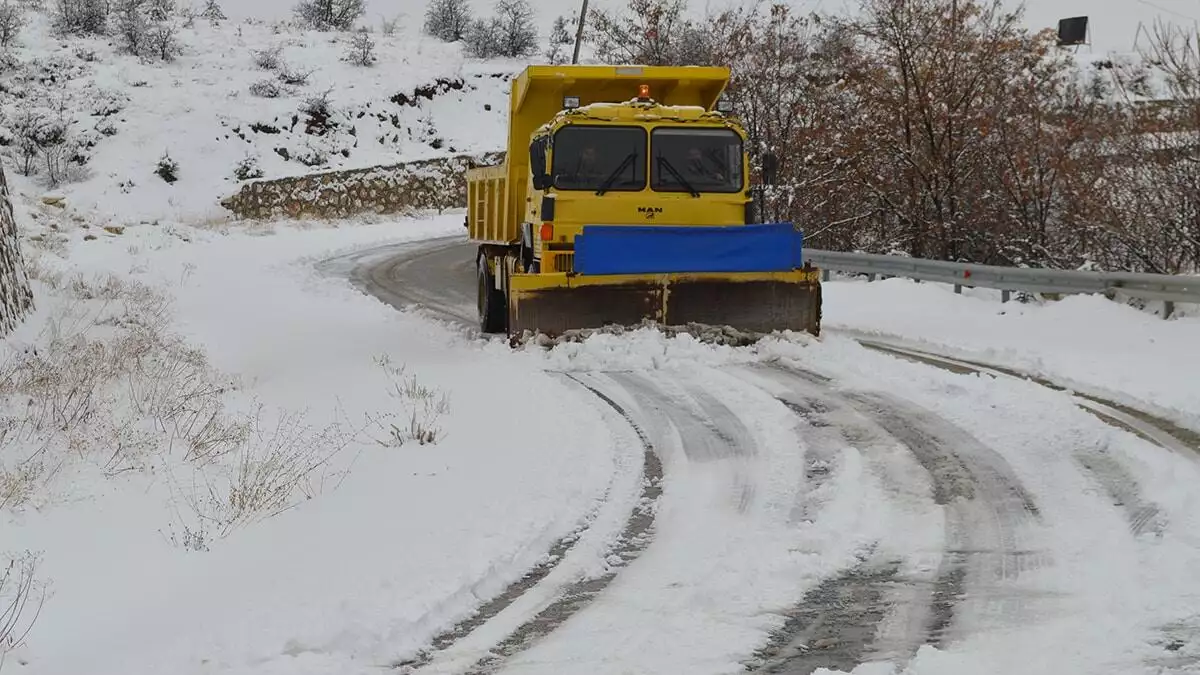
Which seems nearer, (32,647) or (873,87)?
(32,647)

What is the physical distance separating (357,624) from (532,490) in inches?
70.7

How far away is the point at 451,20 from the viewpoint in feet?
147

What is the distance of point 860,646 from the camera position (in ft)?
11.3

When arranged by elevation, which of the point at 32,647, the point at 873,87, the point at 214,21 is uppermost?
the point at 214,21

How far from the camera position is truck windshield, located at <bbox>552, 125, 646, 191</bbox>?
10.6 metres

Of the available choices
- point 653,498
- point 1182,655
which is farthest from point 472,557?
point 1182,655

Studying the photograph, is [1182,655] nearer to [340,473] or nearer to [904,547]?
[904,547]

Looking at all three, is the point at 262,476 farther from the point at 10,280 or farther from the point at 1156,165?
the point at 1156,165

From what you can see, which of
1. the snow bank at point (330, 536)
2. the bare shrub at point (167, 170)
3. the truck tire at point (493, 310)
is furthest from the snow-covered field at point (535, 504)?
the bare shrub at point (167, 170)

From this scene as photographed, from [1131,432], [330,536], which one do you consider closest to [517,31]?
[1131,432]

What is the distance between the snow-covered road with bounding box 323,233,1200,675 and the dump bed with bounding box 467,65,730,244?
5.30m

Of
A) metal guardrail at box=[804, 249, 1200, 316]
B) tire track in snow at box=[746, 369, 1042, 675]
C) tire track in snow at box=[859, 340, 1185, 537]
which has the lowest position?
tire track in snow at box=[746, 369, 1042, 675]

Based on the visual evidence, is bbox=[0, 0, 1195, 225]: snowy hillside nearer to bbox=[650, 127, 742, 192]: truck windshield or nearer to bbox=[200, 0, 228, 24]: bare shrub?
bbox=[200, 0, 228, 24]: bare shrub

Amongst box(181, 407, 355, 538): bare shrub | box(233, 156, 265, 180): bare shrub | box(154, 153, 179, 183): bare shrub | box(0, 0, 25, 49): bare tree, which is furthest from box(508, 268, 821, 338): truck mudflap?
box(0, 0, 25, 49): bare tree
